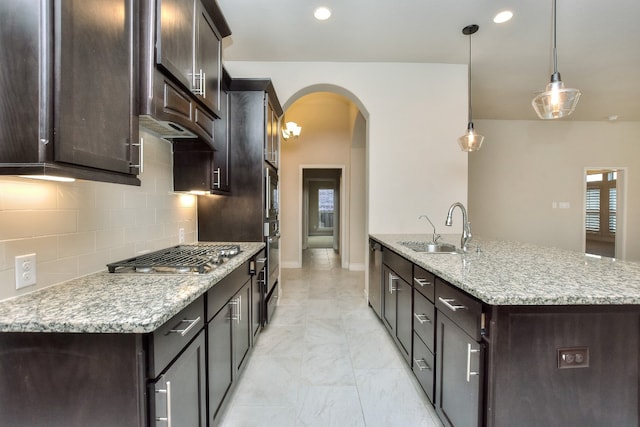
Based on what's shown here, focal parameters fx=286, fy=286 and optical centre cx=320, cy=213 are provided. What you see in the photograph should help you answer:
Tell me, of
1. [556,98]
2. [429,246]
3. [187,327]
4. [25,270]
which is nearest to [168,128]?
[25,270]

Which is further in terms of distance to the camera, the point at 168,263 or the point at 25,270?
the point at 168,263

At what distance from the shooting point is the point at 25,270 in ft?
3.61

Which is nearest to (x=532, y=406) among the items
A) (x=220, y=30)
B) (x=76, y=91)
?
(x=76, y=91)

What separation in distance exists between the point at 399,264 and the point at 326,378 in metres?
0.99

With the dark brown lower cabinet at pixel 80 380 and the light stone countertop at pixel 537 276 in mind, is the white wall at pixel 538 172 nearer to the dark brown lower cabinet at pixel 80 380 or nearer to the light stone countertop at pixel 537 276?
the light stone countertop at pixel 537 276

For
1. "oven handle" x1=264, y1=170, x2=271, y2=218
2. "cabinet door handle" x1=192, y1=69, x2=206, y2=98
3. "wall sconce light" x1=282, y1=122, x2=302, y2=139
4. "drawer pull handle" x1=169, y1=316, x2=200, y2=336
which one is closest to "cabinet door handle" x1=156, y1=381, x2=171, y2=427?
"drawer pull handle" x1=169, y1=316, x2=200, y2=336

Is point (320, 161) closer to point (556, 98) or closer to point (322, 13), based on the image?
point (322, 13)

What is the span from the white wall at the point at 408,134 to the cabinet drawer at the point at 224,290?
192 cm

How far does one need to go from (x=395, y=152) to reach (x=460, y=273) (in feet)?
7.51

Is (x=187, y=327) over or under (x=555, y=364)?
over

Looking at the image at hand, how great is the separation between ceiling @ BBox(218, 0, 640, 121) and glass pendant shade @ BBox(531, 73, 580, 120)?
13 cm

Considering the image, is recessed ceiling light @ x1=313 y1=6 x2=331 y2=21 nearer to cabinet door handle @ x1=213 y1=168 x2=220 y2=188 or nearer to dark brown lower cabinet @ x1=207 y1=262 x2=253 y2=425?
cabinet door handle @ x1=213 y1=168 x2=220 y2=188

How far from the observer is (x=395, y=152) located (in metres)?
3.45

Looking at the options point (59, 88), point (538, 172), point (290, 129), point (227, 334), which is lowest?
point (227, 334)
